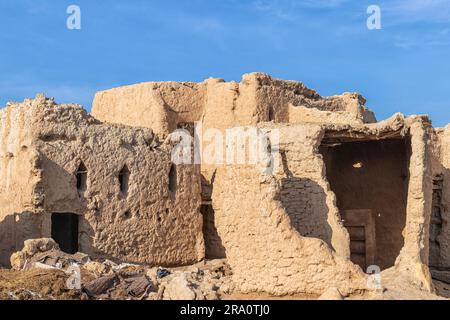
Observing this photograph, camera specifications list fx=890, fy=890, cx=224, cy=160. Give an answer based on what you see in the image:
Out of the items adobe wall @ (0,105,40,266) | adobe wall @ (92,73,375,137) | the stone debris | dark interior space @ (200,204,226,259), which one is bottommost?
the stone debris

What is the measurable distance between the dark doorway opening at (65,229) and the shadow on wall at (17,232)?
4.85ft

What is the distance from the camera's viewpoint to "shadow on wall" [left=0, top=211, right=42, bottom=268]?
1764cm

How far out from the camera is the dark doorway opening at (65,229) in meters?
19.2

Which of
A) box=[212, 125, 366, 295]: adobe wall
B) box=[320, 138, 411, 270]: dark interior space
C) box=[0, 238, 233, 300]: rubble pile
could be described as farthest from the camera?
box=[320, 138, 411, 270]: dark interior space

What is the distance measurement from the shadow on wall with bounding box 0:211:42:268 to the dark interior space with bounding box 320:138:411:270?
6.39 metres

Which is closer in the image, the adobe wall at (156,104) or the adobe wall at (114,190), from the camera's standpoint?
the adobe wall at (114,190)

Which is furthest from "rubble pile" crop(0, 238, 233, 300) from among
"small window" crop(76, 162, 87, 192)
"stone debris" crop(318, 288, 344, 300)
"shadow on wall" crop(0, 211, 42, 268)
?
"stone debris" crop(318, 288, 344, 300)

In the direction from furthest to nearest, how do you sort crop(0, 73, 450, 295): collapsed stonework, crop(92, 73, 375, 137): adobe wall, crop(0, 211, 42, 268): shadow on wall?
crop(92, 73, 375, 137): adobe wall → crop(0, 211, 42, 268): shadow on wall → crop(0, 73, 450, 295): collapsed stonework
